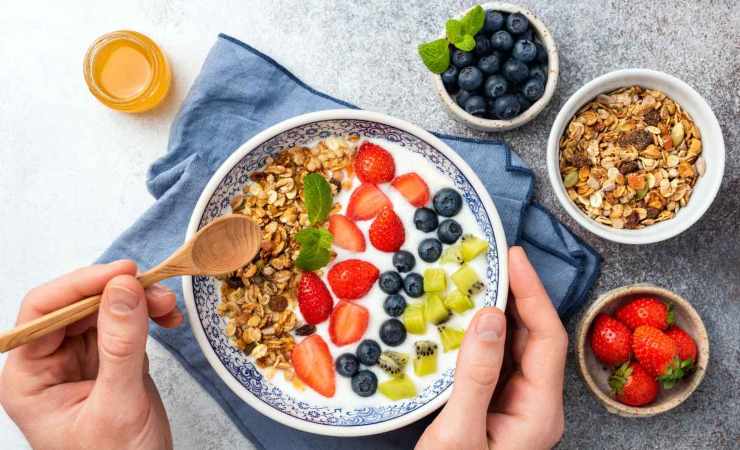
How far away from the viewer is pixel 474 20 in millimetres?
1292

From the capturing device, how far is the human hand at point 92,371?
1.02 metres

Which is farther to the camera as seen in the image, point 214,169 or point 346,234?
point 214,169

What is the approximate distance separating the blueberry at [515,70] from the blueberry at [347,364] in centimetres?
59

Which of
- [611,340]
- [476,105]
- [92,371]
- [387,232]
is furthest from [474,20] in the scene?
[92,371]

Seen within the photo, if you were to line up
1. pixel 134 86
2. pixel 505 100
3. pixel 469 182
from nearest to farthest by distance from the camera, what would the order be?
pixel 469 182 → pixel 505 100 → pixel 134 86

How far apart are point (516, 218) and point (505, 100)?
22 cm

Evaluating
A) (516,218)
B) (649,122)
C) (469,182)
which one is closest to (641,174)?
(649,122)

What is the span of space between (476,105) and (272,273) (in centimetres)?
49

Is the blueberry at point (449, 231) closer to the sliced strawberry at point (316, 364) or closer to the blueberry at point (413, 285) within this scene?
the blueberry at point (413, 285)

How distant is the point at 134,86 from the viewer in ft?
4.63

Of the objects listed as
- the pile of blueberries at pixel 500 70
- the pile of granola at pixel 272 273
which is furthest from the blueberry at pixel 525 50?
the pile of granola at pixel 272 273

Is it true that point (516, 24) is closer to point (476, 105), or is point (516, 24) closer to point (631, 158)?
point (476, 105)

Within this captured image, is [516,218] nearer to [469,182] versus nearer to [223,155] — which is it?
[469,182]

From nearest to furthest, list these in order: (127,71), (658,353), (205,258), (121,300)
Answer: (121,300) → (205,258) → (658,353) → (127,71)
